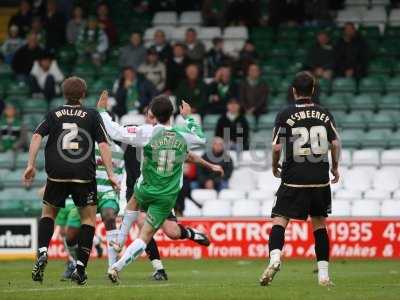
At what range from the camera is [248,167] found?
2236cm

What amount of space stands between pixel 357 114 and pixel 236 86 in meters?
2.48

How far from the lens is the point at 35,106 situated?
24.9m

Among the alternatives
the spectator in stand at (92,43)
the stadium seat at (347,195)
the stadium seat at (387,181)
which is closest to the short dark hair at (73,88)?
the stadium seat at (347,195)

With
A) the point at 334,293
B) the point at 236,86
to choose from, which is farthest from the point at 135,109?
the point at 334,293

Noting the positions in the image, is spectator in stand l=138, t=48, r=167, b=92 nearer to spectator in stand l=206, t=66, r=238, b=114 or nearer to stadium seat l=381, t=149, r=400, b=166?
spectator in stand l=206, t=66, r=238, b=114

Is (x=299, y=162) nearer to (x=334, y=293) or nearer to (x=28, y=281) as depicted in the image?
(x=334, y=293)

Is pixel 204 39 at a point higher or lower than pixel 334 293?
higher

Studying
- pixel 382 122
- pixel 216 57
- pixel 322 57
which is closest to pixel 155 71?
pixel 216 57

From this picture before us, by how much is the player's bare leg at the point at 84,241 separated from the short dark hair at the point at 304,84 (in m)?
2.66

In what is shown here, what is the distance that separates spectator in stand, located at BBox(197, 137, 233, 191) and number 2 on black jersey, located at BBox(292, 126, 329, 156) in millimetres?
9064

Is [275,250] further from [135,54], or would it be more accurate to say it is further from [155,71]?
[135,54]

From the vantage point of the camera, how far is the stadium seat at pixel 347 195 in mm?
21125

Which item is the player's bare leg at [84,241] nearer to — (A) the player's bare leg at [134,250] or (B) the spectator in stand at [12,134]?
(A) the player's bare leg at [134,250]

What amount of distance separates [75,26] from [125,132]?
1365cm
